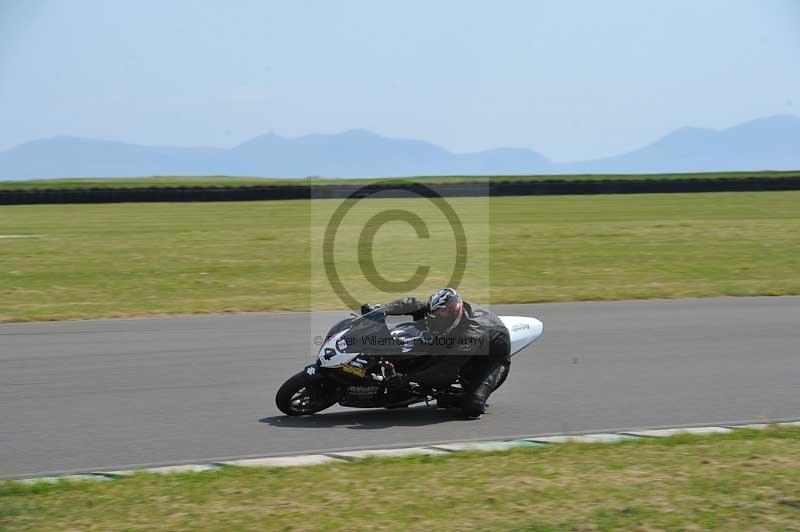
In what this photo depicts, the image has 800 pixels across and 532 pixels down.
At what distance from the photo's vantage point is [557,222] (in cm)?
3409

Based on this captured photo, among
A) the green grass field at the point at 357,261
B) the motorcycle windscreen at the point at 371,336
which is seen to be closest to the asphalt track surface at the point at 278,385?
the motorcycle windscreen at the point at 371,336

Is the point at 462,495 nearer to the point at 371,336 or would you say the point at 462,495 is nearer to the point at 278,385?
the point at 371,336

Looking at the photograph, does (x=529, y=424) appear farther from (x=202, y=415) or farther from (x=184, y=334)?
(x=184, y=334)

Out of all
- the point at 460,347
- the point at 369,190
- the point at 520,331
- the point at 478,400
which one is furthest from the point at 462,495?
the point at 369,190

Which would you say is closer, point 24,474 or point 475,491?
point 475,491

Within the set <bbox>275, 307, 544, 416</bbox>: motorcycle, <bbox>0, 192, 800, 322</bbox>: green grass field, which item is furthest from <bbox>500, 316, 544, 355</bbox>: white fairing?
<bbox>0, 192, 800, 322</bbox>: green grass field

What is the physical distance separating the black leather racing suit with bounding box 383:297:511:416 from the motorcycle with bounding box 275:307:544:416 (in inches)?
3.9

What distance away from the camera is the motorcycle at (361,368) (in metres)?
8.17

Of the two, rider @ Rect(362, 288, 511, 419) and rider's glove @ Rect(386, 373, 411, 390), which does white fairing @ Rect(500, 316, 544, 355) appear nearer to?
rider @ Rect(362, 288, 511, 419)

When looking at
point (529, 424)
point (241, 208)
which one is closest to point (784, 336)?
point (529, 424)

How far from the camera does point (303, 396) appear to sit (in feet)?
27.3

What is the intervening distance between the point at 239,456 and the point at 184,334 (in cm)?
583

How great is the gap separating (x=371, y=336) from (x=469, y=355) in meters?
0.97

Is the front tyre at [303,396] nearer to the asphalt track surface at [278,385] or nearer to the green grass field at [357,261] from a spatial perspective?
the asphalt track surface at [278,385]
